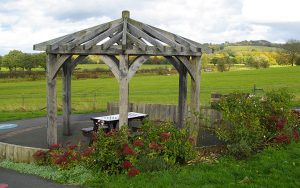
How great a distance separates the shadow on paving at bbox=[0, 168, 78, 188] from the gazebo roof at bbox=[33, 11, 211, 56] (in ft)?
11.5

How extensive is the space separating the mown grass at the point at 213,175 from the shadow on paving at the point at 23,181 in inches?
8.4

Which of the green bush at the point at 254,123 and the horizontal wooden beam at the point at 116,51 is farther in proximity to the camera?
the green bush at the point at 254,123

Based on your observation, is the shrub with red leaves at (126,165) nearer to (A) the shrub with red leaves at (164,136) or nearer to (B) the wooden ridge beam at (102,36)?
(A) the shrub with red leaves at (164,136)

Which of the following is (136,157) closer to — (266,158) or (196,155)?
(196,155)

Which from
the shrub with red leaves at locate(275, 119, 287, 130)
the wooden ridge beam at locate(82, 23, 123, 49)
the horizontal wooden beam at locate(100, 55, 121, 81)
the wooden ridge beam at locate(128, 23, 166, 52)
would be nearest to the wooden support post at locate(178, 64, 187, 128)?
the wooden ridge beam at locate(128, 23, 166, 52)

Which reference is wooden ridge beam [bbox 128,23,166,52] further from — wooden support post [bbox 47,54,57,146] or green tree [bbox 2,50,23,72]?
green tree [bbox 2,50,23,72]

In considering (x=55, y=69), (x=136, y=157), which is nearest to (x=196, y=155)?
(x=136, y=157)

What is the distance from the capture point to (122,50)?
32.3 ft

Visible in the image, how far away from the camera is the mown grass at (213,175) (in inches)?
314

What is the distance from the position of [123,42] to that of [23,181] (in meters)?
4.06

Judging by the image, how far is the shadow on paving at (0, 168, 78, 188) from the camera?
842cm

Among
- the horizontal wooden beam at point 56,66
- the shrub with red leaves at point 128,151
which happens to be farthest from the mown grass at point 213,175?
the horizontal wooden beam at point 56,66

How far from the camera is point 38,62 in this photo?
64.6 meters

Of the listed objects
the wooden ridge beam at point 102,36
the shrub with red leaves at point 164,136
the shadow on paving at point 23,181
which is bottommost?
the shadow on paving at point 23,181
